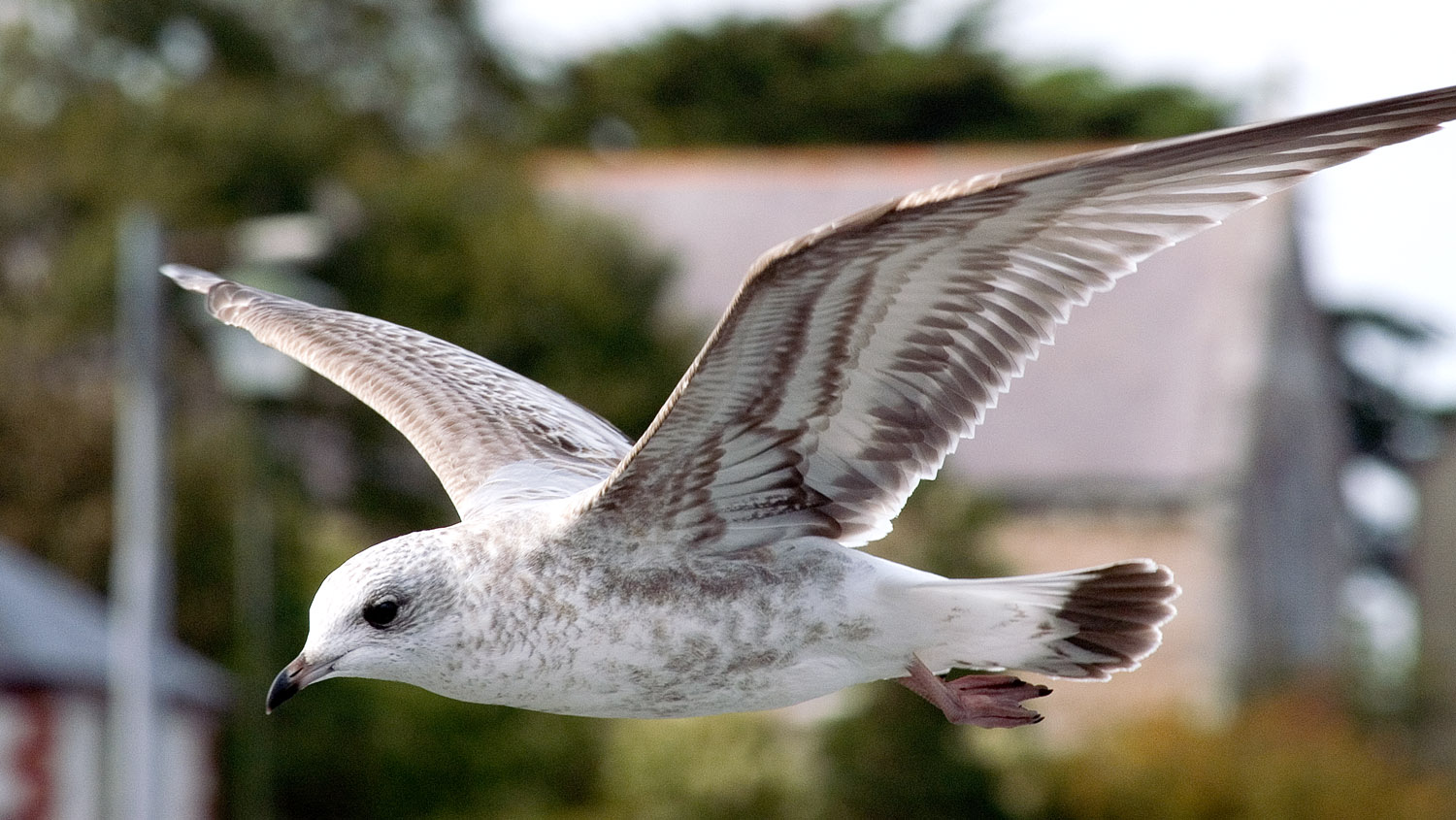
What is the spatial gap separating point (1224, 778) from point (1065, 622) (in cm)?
1309

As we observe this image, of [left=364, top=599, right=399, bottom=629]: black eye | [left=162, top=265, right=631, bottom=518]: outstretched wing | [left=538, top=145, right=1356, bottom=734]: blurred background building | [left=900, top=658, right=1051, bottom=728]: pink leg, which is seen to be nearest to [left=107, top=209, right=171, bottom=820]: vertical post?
[left=162, top=265, right=631, bottom=518]: outstretched wing

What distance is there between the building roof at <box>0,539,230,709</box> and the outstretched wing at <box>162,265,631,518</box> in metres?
11.4

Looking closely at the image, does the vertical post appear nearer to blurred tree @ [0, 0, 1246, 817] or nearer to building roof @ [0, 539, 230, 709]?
blurred tree @ [0, 0, 1246, 817]

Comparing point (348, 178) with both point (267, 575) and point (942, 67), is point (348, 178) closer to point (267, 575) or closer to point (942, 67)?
point (267, 575)

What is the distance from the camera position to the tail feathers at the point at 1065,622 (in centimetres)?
416

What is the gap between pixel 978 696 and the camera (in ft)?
14.1

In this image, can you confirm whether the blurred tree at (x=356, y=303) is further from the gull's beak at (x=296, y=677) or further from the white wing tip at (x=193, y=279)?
the gull's beak at (x=296, y=677)

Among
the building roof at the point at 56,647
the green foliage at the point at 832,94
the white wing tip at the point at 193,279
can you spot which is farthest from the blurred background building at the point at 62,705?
the green foliage at the point at 832,94

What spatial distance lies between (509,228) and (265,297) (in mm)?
20166

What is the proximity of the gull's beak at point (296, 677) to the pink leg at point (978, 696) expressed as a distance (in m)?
Answer: 1.08

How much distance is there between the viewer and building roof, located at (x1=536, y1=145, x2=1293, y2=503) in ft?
74.0

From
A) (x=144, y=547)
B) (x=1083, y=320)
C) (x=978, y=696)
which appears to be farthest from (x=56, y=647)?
(x=978, y=696)

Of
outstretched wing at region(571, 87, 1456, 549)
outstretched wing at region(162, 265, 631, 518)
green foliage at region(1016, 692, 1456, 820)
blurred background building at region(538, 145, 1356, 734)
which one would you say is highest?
blurred background building at region(538, 145, 1356, 734)

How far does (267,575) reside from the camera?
18.0 meters
